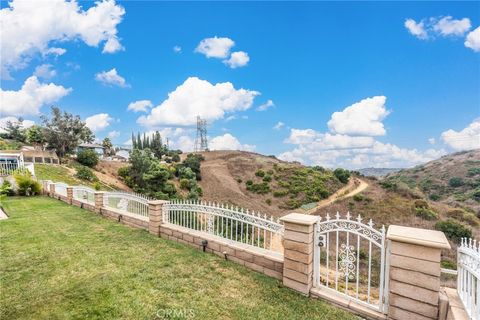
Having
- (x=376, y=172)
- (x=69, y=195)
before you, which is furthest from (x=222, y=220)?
(x=376, y=172)

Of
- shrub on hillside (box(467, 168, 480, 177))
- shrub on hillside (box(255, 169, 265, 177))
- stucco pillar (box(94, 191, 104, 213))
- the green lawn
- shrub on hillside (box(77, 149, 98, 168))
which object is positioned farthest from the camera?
shrub on hillside (box(255, 169, 265, 177))

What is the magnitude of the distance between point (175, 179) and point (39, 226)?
2612cm

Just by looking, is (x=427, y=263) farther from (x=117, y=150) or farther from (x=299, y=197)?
(x=117, y=150)

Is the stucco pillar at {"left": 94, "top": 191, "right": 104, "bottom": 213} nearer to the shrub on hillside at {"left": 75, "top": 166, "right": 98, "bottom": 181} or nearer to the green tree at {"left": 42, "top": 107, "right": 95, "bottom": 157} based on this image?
the shrub on hillside at {"left": 75, "top": 166, "right": 98, "bottom": 181}

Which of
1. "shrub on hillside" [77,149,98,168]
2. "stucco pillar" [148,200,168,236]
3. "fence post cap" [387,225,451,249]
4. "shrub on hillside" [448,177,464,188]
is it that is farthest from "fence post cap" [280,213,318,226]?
"shrub on hillside" [448,177,464,188]

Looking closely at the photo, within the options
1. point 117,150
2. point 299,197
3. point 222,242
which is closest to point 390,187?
point 299,197

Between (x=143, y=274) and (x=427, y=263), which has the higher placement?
(x=427, y=263)

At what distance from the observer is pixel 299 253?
382 centimetres

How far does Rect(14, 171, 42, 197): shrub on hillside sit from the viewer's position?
1435 cm

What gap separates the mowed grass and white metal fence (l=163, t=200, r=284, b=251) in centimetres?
57

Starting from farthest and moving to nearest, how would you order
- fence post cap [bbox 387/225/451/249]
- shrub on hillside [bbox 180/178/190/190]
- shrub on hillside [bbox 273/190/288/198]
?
shrub on hillside [bbox 273/190/288/198]
shrub on hillside [bbox 180/178/190/190]
fence post cap [bbox 387/225/451/249]

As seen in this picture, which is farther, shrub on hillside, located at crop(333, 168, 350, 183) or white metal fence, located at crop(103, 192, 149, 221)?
shrub on hillside, located at crop(333, 168, 350, 183)

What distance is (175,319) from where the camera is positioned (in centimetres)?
311

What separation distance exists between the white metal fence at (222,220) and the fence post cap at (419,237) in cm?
170
